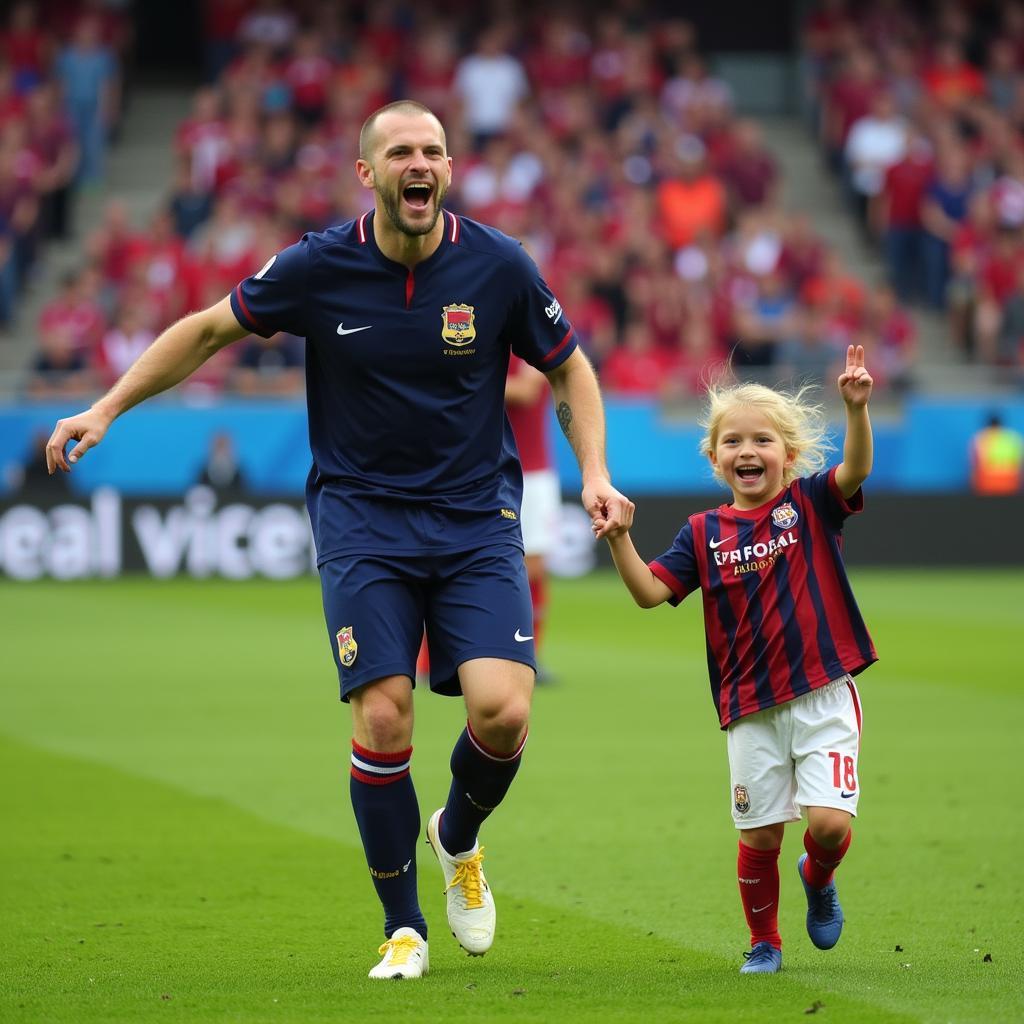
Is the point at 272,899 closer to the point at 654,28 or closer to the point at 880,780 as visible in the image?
Result: the point at 880,780

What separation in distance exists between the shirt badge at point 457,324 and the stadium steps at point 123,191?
16.3 meters

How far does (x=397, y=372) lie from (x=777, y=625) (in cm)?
134

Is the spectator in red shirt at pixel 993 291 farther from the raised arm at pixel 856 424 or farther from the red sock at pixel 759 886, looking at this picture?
the red sock at pixel 759 886

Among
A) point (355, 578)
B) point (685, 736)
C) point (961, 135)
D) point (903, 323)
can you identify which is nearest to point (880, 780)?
point (685, 736)

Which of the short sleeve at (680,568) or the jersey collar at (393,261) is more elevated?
the jersey collar at (393,261)

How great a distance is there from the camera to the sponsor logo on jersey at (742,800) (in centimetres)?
561

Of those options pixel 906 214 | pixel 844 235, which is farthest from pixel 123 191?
pixel 906 214

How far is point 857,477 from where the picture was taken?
5.64 metres

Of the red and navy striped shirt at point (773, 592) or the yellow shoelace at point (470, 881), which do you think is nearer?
the red and navy striped shirt at point (773, 592)

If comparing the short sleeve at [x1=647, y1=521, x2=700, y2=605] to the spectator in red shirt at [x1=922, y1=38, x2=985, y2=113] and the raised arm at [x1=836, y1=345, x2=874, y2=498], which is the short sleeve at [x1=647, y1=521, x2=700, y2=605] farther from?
the spectator in red shirt at [x1=922, y1=38, x2=985, y2=113]

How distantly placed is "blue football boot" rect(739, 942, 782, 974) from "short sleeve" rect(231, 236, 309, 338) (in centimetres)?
226

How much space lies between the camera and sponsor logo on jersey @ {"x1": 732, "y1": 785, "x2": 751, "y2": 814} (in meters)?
5.61

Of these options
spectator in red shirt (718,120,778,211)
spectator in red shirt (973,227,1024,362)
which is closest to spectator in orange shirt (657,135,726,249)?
spectator in red shirt (718,120,778,211)

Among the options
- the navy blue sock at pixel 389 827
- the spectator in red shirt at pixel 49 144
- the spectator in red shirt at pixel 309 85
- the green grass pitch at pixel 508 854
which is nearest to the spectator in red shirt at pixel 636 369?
the spectator in red shirt at pixel 309 85
